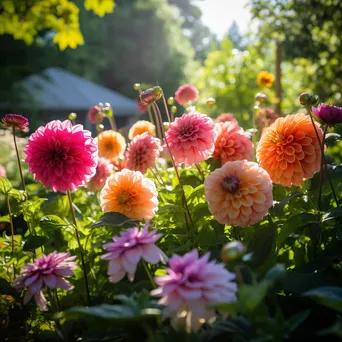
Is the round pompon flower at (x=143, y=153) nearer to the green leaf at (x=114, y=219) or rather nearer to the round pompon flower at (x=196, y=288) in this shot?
the green leaf at (x=114, y=219)

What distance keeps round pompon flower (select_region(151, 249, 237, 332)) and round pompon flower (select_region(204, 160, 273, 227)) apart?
40 centimetres

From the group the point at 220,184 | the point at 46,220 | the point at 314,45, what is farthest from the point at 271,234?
the point at 314,45

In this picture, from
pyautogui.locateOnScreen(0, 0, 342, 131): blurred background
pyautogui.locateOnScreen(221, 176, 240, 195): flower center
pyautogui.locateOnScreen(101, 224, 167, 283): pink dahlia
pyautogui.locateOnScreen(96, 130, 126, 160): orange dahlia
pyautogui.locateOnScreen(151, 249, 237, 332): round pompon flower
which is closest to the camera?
pyautogui.locateOnScreen(151, 249, 237, 332): round pompon flower

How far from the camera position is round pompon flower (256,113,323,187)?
4.24ft

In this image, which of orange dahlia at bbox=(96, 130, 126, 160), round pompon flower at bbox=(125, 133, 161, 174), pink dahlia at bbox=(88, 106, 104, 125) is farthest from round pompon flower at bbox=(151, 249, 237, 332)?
pink dahlia at bbox=(88, 106, 104, 125)

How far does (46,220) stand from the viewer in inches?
53.7

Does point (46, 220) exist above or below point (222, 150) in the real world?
below

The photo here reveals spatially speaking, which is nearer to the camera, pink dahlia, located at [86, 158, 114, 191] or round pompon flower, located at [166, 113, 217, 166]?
round pompon flower, located at [166, 113, 217, 166]

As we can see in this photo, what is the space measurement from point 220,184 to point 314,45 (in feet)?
16.6

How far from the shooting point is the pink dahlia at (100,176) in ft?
6.07

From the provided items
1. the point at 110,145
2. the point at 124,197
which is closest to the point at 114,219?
the point at 124,197

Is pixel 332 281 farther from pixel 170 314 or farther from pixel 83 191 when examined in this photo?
pixel 83 191

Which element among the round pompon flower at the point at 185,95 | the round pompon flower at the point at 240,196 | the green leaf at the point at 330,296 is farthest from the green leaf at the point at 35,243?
the round pompon flower at the point at 185,95

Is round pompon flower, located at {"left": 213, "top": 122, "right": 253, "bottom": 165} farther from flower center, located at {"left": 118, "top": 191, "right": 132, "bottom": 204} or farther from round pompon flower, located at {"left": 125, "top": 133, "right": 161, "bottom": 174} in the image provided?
flower center, located at {"left": 118, "top": 191, "right": 132, "bottom": 204}
